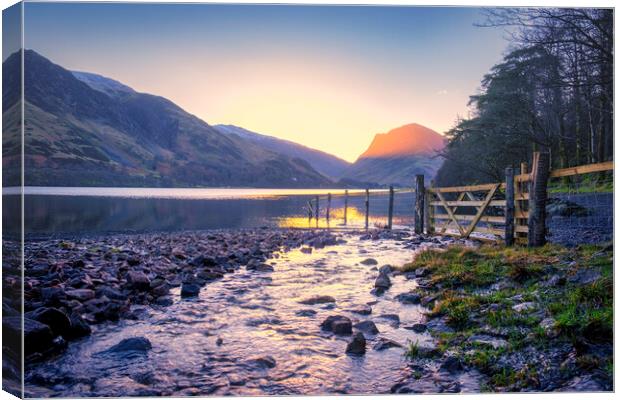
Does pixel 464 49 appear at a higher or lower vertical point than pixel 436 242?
higher

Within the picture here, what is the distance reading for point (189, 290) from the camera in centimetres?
761

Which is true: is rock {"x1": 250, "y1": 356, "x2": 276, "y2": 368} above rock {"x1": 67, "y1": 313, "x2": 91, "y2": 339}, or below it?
below

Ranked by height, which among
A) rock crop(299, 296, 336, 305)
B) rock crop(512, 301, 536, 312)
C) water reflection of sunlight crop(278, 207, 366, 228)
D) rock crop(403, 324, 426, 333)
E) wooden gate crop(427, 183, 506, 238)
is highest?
wooden gate crop(427, 183, 506, 238)

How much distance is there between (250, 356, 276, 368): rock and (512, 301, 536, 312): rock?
3.19 meters

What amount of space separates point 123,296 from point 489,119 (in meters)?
20.2

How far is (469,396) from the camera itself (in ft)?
12.4

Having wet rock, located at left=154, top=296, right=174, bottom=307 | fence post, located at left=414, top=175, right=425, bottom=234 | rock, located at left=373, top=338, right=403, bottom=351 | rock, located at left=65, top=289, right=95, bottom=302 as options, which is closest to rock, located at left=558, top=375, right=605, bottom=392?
rock, located at left=373, top=338, right=403, bottom=351

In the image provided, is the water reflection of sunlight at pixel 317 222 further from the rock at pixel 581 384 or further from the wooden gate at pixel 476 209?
the rock at pixel 581 384

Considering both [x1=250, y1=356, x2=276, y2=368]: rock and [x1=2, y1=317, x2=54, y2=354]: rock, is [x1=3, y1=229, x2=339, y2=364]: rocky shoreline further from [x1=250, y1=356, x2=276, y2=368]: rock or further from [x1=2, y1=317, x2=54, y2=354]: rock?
[x1=250, y1=356, x2=276, y2=368]: rock

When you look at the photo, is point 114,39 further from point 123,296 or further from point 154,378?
point 154,378

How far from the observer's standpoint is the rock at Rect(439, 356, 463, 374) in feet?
13.7

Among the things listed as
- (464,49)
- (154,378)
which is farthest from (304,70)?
(154,378)

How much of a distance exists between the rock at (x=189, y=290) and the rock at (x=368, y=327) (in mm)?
3412

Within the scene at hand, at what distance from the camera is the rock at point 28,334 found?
13.1 feet
